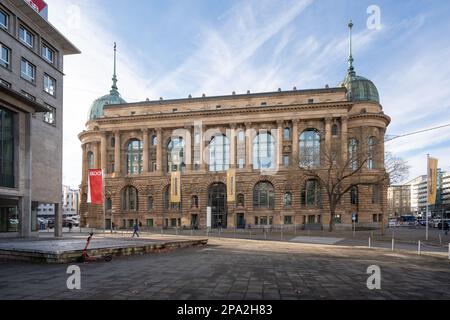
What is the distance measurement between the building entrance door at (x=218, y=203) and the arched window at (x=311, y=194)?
53.3ft

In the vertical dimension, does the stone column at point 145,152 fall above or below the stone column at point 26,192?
above

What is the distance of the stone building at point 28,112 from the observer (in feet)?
91.3

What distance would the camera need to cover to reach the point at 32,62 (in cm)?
3512

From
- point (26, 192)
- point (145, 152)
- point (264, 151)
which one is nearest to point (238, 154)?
point (264, 151)

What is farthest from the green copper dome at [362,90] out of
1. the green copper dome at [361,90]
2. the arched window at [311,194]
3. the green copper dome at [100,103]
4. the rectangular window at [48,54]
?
the green copper dome at [100,103]

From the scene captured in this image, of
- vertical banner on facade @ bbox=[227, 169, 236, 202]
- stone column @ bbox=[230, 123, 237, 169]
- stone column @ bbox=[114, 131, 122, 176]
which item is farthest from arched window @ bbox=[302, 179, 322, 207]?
stone column @ bbox=[114, 131, 122, 176]

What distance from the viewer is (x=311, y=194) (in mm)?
64562

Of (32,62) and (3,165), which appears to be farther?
(32,62)

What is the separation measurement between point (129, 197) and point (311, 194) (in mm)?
39335

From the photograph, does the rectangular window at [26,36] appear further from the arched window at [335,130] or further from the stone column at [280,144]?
the arched window at [335,130]
